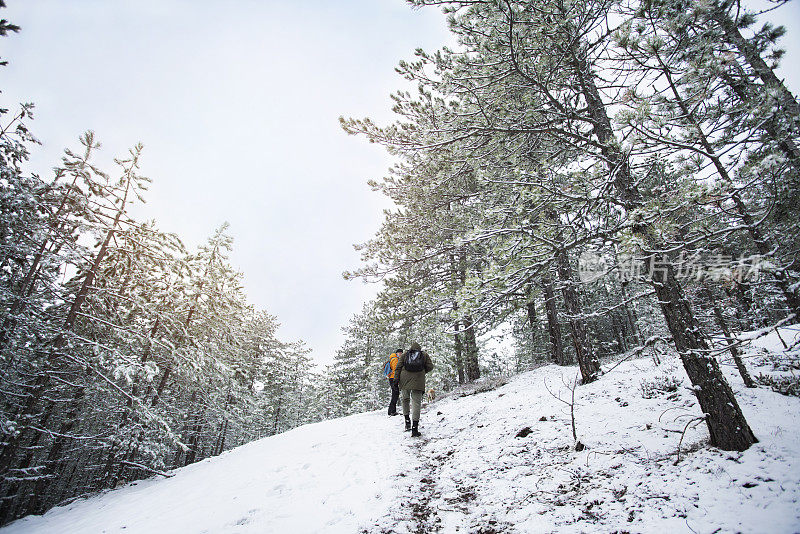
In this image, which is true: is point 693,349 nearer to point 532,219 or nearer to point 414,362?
point 532,219

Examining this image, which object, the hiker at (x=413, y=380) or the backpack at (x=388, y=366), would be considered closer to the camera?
the hiker at (x=413, y=380)

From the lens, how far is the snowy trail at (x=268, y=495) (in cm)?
434

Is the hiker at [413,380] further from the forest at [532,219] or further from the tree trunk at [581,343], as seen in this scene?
the tree trunk at [581,343]

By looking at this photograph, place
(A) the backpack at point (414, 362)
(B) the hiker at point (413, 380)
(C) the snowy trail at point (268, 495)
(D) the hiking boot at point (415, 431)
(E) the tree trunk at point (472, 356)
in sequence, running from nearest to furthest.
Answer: (C) the snowy trail at point (268, 495) < (D) the hiking boot at point (415, 431) < (B) the hiker at point (413, 380) < (A) the backpack at point (414, 362) < (E) the tree trunk at point (472, 356)

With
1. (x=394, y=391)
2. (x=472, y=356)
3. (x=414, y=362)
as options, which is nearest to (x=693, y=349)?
(x=414, y=362)

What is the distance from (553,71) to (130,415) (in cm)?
1437

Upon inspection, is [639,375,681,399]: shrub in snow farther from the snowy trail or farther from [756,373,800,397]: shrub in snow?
the snowy trail

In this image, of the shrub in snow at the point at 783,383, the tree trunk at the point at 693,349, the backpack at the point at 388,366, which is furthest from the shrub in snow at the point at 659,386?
the backpack at the point at 388,366

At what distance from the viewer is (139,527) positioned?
5.04 metres

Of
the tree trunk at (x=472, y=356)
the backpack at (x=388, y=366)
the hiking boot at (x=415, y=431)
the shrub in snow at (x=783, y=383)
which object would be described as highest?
the tree trunk at (x=472, y=356)

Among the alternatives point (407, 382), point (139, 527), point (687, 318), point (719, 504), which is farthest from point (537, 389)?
point (139, 527)

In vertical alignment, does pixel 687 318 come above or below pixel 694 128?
below

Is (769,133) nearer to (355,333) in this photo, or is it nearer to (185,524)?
(185,524)

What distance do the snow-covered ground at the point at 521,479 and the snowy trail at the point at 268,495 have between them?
38mm
